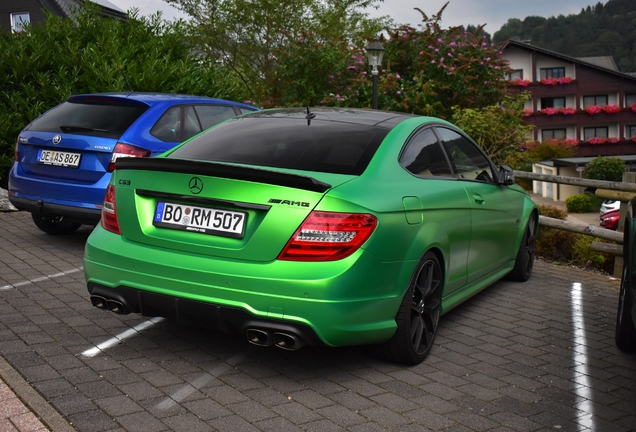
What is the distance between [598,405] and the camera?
14.5 feet

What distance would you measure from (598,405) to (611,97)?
249 ft

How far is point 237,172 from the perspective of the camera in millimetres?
4285

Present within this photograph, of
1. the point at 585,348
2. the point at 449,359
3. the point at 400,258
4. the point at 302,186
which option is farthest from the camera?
the point at 585,348

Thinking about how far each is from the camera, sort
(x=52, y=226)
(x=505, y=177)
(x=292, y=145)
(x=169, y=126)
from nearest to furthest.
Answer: (x=292, y=145), (x=505, y=177), (x=169, y=126), (x=52, y=226)

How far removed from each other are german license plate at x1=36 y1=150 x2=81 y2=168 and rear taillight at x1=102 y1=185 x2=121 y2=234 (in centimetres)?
290

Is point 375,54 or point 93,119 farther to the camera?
point 375,54

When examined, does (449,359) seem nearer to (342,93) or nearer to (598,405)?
(598,405)

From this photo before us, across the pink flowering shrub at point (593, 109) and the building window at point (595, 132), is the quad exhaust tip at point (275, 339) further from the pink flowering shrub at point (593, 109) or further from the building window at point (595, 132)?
the building window at point (595, 132)

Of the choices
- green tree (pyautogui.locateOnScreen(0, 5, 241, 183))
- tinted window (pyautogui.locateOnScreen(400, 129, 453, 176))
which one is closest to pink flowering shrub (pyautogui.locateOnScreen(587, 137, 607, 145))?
green tree (pyautogui.locateOnScreen(0, 5, 241, 183))

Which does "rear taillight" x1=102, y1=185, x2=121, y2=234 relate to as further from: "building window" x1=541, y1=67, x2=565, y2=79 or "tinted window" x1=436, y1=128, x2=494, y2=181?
"building window" x1=541, y1=67, x2=565, y2=79

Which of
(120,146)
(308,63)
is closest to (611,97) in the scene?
(308,63)

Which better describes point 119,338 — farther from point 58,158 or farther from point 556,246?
point 556,246

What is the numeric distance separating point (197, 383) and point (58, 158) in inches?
161

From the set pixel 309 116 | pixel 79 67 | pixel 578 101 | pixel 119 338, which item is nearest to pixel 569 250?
pixel 309 116
